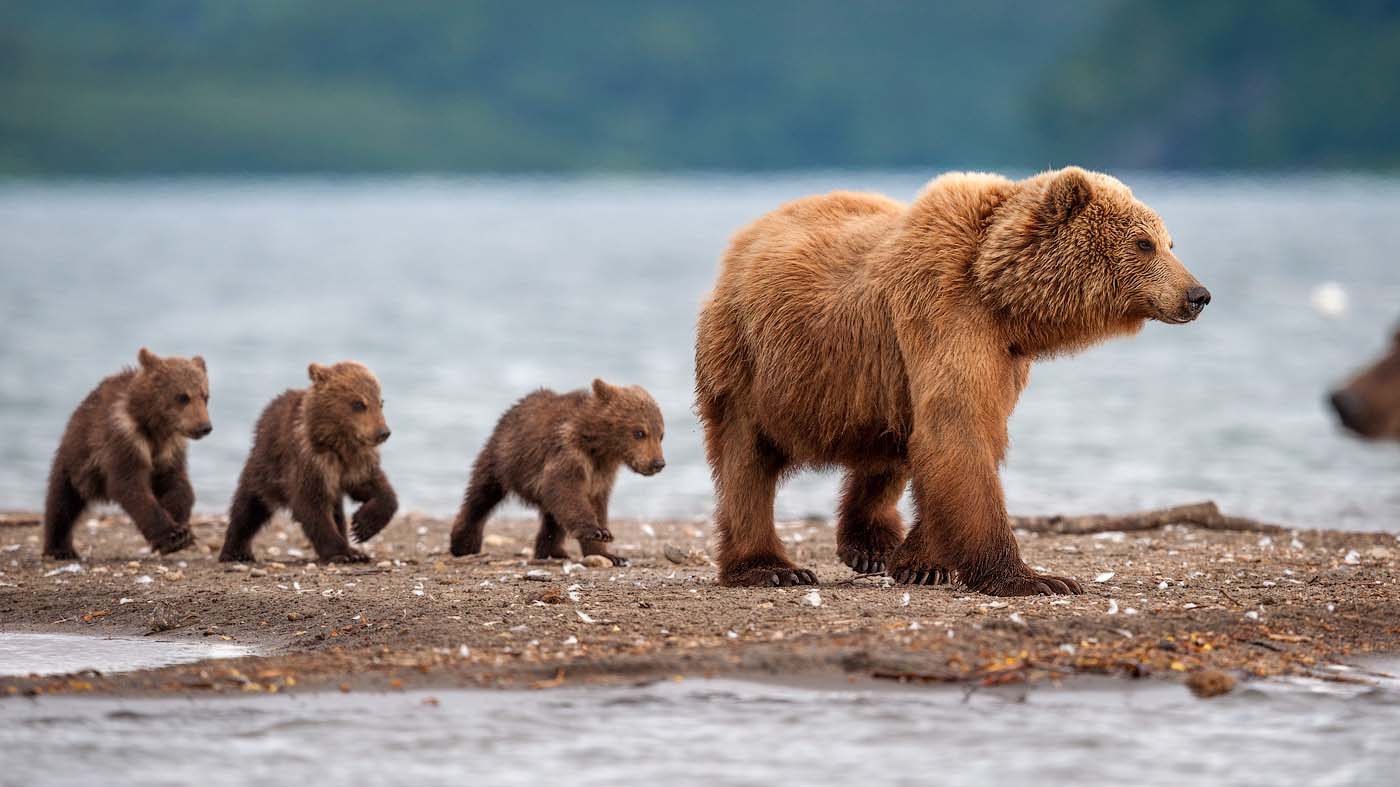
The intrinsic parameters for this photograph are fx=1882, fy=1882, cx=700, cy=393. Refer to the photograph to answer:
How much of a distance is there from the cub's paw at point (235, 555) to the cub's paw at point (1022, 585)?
4409mm

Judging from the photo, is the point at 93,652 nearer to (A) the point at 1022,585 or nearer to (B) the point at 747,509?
(B) the point at 747,509

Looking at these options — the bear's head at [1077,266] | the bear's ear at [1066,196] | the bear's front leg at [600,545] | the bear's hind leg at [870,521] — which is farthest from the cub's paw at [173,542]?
the bear's ear at [1066,196]

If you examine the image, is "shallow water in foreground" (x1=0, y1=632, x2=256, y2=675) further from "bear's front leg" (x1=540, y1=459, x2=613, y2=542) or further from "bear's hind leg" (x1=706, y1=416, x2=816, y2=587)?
"bear's front leg" (x1=540, y1=459, x2=613, y2=542)

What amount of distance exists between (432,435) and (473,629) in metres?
11.4

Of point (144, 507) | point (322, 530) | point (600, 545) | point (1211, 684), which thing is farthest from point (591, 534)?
point (1211, 684)

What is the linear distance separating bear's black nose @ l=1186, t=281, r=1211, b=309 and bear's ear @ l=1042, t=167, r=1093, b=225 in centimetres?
56

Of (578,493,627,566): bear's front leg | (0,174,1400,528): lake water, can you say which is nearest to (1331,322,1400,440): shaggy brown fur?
(578,493,627,566): bear's front leg

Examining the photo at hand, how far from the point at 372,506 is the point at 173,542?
1121mm

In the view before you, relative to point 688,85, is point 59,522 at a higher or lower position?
lower

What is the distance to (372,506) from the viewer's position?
10.3 metres

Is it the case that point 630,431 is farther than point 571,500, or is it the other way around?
point 630,431

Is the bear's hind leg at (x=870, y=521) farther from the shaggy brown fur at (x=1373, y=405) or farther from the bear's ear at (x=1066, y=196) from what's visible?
the shaggy brown fur at (x=1373, y=405)

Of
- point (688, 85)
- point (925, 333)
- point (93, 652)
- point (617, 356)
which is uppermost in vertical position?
point (688, 85)

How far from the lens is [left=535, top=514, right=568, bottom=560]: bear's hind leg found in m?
10.1
